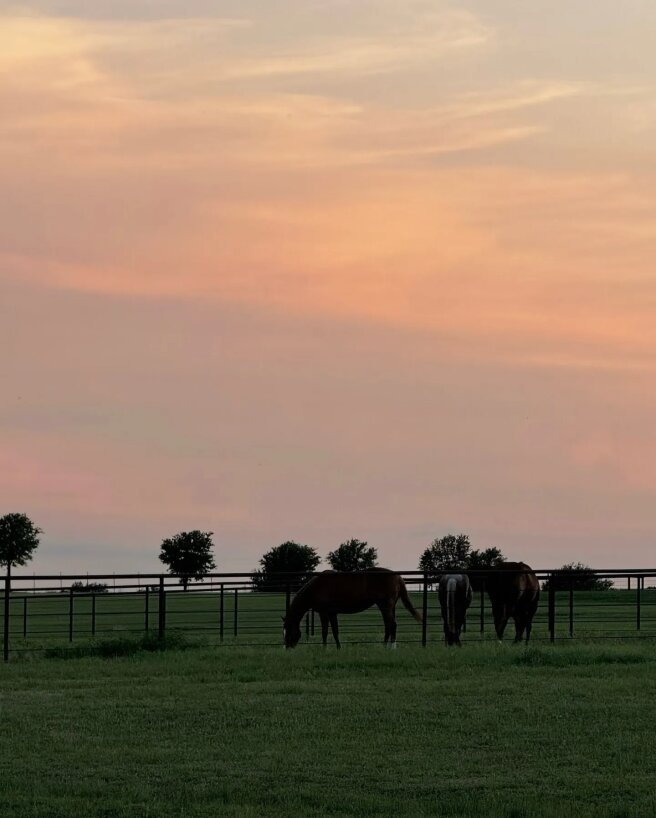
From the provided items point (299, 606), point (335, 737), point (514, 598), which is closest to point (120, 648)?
point (299, 606)

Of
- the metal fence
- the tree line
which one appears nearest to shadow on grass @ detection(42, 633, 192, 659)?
the metal fence

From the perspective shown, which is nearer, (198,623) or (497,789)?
(497,789)

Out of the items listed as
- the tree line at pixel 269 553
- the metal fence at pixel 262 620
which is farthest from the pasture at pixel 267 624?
the tree line at pixel 269 553

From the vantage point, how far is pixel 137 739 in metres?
12.9

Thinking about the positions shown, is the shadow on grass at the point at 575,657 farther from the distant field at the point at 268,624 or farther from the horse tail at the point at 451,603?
the distant field at the point at 268,624

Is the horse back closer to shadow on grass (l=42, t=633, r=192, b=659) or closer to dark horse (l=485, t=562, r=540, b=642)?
dark horse (l=485, t=562, r=540, b=642)

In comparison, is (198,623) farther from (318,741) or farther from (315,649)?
(318,741)

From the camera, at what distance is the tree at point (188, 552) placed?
10544 centimetres

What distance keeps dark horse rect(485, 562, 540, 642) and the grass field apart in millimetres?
5062

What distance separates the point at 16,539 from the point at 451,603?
8827 cm

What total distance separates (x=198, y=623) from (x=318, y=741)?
84.7ft

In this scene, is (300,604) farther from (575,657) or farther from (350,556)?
(350,556)

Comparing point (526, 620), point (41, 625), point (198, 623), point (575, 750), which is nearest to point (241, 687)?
point (575, 750)

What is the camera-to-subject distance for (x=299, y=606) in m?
24.9
